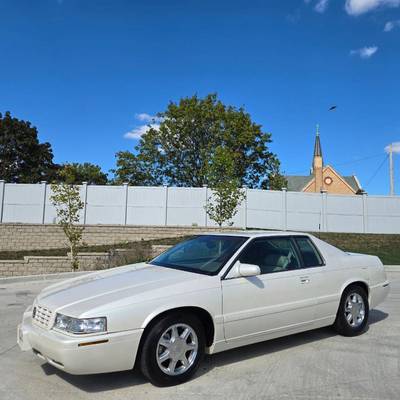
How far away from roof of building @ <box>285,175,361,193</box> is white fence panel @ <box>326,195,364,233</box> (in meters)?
49.3

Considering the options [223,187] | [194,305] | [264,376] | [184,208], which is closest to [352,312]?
[264,376]

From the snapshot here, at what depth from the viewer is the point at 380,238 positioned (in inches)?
974

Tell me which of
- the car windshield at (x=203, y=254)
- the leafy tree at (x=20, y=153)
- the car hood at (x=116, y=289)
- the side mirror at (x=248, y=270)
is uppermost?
the leafy tree at (x=20, y=153)

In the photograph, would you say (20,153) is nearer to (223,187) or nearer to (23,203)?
(23,203)

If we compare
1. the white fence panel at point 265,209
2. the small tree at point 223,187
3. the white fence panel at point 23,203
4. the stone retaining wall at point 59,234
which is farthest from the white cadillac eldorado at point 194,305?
the white fence panel at point 23,203

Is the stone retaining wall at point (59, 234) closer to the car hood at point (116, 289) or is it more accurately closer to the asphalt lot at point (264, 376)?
the asphalt lot at point (264, 376)

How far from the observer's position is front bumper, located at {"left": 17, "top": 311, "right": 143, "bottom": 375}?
3.56 meters

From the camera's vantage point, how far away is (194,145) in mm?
40250

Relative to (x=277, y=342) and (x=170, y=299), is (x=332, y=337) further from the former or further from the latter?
(x=170, y=299)

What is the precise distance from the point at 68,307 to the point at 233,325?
5.58 ft

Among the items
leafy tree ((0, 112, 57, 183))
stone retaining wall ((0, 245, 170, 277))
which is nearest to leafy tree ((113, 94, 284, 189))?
leafy tree ((0, 112, 57, 183))

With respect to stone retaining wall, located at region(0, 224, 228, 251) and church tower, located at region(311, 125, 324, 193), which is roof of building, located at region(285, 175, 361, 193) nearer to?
church tower, located at region(311, 125, 324, 193)

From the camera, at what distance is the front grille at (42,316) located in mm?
3869

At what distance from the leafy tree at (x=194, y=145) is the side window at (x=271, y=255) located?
33602mm
